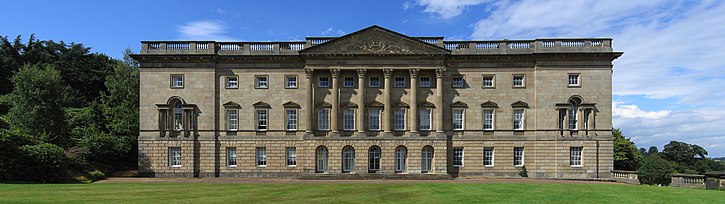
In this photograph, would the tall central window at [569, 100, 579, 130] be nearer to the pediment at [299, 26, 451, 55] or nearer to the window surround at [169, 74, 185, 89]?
the pediment at [299, 26, 451, 55]

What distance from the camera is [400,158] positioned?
39906 millimetres

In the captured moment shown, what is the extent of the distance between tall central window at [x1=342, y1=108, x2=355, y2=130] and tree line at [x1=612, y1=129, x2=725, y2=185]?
21467 millimetres

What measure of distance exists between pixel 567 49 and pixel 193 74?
29.8m

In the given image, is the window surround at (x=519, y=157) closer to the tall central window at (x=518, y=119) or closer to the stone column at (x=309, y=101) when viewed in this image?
the tall central window at (x=518, y=119)

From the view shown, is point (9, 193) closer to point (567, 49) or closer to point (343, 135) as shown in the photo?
point (343, 135)

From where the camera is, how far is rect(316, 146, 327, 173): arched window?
39.8 metres

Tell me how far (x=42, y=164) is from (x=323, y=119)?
19290mm

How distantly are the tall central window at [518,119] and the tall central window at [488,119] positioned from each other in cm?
192

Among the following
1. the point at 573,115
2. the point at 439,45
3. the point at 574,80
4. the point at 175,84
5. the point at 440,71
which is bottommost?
the point at 573,115

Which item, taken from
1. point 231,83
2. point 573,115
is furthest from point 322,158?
point 573,115

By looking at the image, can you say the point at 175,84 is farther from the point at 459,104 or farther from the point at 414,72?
the point at 459,104

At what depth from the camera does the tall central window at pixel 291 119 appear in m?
40.4

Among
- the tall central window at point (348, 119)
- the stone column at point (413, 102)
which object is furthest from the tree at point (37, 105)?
the stone column at point (413, 102)

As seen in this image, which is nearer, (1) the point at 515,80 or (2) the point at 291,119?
(1) the point at 515,80
